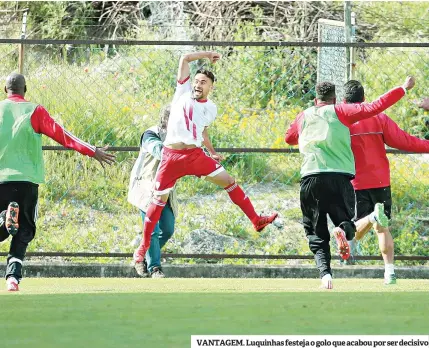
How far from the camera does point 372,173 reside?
1130 centimetres

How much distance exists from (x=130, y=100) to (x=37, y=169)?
484 cm

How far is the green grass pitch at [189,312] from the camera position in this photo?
23.7ft

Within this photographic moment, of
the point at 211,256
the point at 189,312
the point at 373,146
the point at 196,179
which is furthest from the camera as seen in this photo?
the point at 196,179

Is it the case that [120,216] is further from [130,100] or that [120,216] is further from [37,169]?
[37,169]

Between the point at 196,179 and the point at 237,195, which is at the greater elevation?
the point at 196,179

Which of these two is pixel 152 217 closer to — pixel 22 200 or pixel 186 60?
pixel 186 60

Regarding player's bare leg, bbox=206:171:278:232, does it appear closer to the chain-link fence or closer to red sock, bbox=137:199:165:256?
red sock, bbox=137:199:165:256

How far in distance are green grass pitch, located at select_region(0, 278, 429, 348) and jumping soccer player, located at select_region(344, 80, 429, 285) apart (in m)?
0.57

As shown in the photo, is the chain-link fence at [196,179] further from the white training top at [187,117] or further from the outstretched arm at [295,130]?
the outstretched arm at [295,130]

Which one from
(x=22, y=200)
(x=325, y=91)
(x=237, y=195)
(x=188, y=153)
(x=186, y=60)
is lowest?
(x=22, y=200)

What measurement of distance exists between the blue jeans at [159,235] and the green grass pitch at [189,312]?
970 millimetres

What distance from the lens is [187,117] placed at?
1143cm

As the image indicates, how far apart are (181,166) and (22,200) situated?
1642mm
